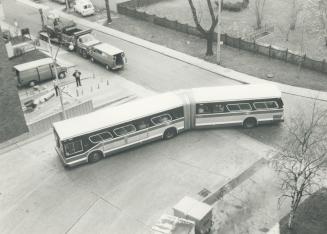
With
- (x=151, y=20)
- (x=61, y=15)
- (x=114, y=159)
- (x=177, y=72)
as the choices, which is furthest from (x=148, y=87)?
(x=61, y=15)

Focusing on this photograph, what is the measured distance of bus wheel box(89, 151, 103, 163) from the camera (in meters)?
27.2

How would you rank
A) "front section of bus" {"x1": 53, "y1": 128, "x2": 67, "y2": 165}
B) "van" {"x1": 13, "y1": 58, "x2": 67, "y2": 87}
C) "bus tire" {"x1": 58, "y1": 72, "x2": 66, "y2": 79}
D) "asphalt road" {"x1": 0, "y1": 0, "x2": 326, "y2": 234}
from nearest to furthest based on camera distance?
"asphalt road" {"x1": 0, "y1": 0, "x2": 326, "y2": 234}
"front section of bus" {"x1": 53, "y1": 128, "x2": 67, "y2": 165}
"van" {"x1": 13, "y1": 58, "x2": 67, "y2": 87}
"bus tire" {"x1": 58, "y1": 72, "x2": 66, "y2": 79}

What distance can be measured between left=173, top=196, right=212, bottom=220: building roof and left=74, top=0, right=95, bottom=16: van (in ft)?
124

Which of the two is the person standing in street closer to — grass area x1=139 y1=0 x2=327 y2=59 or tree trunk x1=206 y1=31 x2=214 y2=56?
tree trunk x1=206 y1=31 x2=214 y2=56

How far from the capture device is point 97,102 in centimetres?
→ 3362

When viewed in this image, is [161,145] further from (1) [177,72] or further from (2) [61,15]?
(2) [61,15]

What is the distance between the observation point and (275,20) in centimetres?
4797

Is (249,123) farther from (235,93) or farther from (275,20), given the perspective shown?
(275,20)

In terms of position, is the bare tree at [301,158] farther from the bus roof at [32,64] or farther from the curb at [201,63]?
the bus roof at [32,64]

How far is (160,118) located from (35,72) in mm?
14309

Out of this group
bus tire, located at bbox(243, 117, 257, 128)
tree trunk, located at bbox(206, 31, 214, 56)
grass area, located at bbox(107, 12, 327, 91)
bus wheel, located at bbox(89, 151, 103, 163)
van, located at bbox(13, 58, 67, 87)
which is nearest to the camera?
bus wheel, located at bbox(89, 151, 103, 163)

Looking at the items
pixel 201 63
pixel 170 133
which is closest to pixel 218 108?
pixel 170 133

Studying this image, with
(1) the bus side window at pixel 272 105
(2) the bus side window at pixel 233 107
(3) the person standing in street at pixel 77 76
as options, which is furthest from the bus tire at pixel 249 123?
(3) the person standing in street at pixel 77 76

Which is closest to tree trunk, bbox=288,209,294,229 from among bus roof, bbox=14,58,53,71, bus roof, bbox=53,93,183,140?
bus roof, bbox=53,93,183,140
